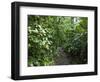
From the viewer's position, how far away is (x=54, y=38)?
137 centimetres

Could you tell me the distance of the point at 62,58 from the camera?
1.39 metres

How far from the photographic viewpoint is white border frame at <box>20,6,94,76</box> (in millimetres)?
1291

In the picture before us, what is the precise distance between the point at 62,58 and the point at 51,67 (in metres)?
0.08

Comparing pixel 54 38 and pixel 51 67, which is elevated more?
pixel 54 38

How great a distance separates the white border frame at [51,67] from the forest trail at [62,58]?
0.02 m

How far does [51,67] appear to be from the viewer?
1.35 meters

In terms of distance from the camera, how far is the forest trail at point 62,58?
1.38 m

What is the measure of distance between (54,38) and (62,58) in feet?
0.35

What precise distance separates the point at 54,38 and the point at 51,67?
0.46 ft

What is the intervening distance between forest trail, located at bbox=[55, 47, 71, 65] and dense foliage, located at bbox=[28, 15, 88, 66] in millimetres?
14

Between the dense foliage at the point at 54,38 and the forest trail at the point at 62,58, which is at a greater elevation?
the dense foliage at the point at 54,38

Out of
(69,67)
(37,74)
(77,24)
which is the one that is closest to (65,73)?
(69,67)

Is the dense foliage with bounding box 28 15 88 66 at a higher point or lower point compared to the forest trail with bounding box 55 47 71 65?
higher

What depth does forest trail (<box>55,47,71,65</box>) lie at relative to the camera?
1.38 meters
